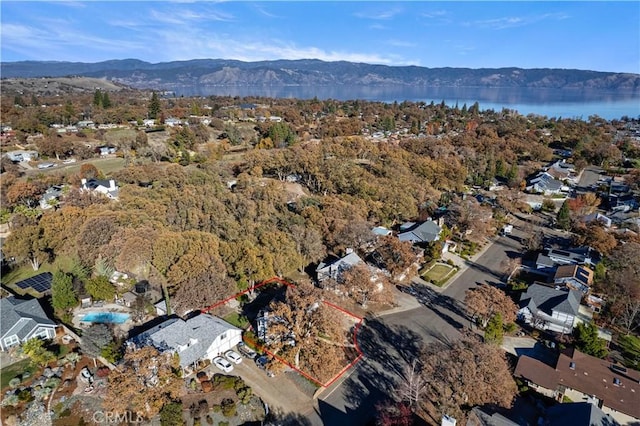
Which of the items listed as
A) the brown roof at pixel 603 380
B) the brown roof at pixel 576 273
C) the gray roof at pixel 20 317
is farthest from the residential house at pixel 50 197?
the brown roof at pixel 576 273

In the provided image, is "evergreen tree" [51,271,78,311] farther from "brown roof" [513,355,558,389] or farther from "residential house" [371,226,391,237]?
"brown roof" [513,355,558,389]

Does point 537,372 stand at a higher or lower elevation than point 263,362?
higher

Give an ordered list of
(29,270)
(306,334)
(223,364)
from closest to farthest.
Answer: (306,334) → (223,364) → (29,270)

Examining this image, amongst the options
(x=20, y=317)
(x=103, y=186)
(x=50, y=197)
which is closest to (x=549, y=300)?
(x=20, y=317)

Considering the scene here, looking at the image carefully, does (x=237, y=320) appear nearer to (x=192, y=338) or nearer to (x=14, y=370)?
(x=192, y=338)

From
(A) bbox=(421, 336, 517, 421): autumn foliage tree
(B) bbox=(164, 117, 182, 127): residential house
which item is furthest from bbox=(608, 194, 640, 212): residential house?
(B) bbox=(164, 117, 182, 127): residential house

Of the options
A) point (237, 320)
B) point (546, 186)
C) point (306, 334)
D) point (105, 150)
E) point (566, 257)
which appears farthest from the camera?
point (105, 150)

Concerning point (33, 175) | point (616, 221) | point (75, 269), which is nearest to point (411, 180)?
point (616, 221)
